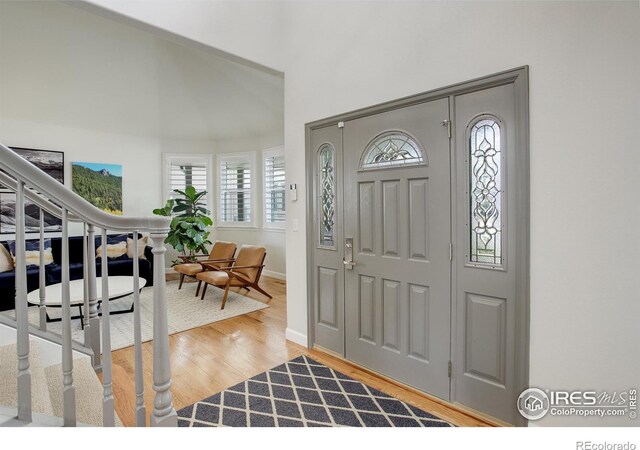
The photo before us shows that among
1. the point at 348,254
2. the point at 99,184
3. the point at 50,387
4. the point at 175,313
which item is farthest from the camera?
the point at 99,184

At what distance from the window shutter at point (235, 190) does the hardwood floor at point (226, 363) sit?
125 inches

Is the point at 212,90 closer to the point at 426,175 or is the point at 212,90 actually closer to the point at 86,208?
the point at 426,175

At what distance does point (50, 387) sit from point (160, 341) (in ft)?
2.66

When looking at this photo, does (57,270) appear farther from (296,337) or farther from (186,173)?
(296,337)

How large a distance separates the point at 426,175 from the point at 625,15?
4.00 feet

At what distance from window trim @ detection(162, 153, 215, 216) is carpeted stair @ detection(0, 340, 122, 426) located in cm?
514

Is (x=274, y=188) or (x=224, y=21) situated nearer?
(x=224, y=21)

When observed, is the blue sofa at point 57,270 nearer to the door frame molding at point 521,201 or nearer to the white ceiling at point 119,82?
the white ceiling at point 119,82

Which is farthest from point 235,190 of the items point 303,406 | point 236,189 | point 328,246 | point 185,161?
point 303,406

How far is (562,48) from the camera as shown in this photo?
1.74 meters

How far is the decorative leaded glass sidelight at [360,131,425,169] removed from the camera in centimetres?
236

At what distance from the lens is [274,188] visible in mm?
6340

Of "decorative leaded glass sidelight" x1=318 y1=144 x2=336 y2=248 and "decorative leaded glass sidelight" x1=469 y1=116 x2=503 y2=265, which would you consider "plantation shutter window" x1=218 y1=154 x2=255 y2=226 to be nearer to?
"decorative leaded glass sidelight" x1=318 y1=144 x2=336 y2=248

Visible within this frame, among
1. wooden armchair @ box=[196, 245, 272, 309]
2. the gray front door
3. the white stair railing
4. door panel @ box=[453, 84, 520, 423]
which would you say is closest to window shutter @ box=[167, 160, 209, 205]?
wooden armchair @ box=[196, 245, 272, 309]
